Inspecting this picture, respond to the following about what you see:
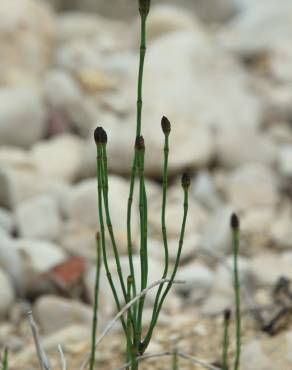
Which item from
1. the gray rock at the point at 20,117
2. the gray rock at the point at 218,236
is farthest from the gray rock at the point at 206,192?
the gray rock at the point at 20,117

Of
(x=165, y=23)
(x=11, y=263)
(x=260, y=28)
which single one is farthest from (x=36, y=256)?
(x=260, y=28)

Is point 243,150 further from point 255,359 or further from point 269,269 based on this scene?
point 255,359

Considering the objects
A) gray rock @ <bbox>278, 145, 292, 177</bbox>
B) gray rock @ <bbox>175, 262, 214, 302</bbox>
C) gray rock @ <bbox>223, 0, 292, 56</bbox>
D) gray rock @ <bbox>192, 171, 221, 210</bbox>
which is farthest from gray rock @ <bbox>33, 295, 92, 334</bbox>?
gray rock @ <bbox>223, 0, 292, 56</bbox>

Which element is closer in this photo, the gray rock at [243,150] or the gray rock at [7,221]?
the gray rock at [7,221]

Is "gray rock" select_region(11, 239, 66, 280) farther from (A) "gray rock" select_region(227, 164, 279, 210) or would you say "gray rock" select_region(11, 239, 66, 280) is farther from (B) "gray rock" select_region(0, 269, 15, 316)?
(A) "gray rock" select_region(227, 164, 279, 210)

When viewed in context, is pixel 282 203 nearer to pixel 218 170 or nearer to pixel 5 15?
pixel 218 170

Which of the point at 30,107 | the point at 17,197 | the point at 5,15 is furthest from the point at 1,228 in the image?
the point at 5,15

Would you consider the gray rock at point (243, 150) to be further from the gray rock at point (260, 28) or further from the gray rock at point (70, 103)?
the gray rock at point (260, 28)
